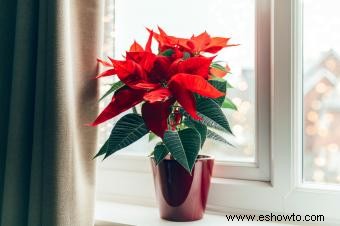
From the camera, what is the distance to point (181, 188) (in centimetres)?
107

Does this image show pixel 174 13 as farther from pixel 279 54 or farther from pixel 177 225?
pixel 177 225

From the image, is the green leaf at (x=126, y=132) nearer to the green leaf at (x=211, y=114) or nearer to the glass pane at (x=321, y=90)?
the green leaf at (x=211, y=114)

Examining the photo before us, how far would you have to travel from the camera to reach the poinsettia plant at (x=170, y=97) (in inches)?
36.8

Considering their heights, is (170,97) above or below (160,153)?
above

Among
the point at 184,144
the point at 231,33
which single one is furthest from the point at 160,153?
the point at 231,33

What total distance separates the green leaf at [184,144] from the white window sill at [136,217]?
24 cm

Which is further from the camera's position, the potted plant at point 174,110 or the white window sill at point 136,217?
the white window sill at point 136,217

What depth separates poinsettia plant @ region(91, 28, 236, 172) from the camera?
3.07 ft

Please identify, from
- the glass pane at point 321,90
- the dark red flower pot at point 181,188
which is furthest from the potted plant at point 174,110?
the glass pane at point 321,90

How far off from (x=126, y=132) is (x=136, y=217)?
1.14ft

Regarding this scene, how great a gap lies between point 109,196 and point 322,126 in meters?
0.74

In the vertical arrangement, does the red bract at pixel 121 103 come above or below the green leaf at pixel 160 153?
above

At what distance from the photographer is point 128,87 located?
1014 mm

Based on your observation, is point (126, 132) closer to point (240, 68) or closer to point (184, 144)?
point (184, 144)
